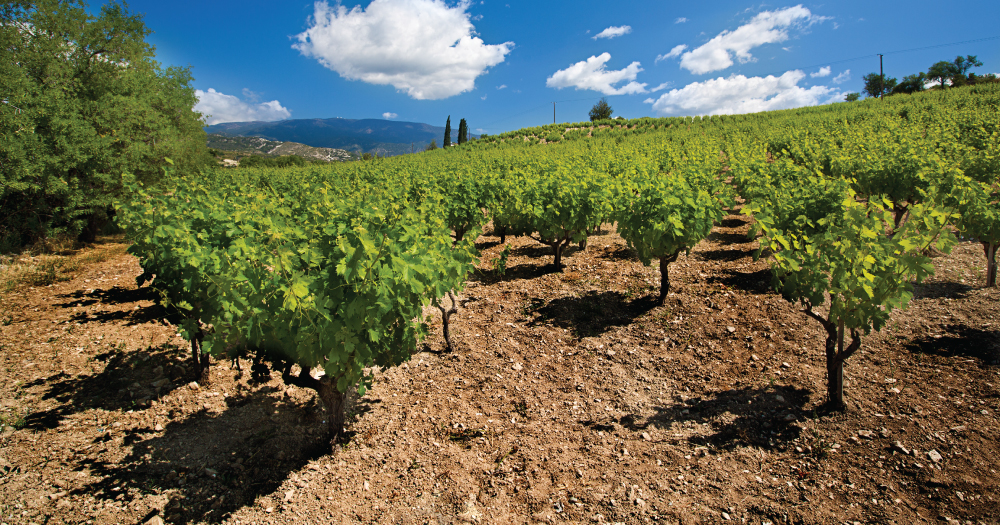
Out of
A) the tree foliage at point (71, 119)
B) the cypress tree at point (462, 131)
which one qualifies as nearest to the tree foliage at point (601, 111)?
the cypress tree at point (462, 131)

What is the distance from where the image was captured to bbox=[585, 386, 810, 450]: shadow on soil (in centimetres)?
439

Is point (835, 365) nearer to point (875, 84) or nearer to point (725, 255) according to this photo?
point (725, 255)

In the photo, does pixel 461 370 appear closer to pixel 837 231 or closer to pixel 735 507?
pixel 735 507

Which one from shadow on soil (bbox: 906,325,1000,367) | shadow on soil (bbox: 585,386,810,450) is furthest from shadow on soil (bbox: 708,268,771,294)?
shadow on soil (bbox: 585,386,810,450)

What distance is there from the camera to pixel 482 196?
1273cm

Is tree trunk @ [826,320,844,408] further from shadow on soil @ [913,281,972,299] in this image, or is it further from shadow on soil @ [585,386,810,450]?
shadow on soil @ [913,281,972,299]

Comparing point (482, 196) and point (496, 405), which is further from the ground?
point (482, 196)

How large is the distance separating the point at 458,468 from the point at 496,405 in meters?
1.18

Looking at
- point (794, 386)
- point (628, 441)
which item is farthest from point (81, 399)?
point (794, 386)

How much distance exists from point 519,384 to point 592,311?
8.60ft

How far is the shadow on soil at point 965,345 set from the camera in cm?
517

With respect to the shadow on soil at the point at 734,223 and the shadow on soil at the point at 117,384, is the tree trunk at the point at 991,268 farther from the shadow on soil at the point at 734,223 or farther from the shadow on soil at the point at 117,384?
the shadow on soil at the point at 117,384

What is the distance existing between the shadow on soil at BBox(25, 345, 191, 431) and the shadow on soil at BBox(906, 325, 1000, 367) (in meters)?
10.7

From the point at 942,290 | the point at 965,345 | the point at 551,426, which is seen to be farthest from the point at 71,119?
the point at 942,290
